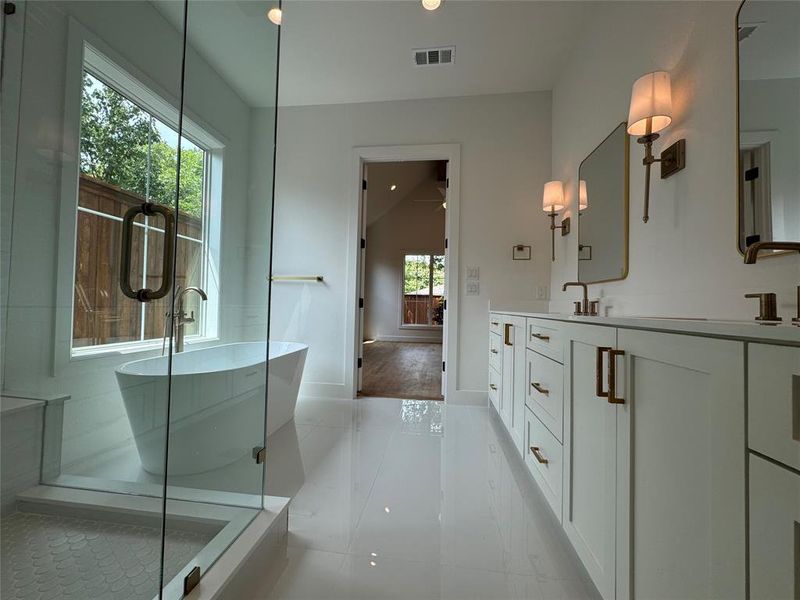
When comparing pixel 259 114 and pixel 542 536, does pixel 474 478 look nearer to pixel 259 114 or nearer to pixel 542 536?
pixel 542 536

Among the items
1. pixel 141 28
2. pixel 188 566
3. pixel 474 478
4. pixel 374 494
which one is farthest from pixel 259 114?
pixel 474 478

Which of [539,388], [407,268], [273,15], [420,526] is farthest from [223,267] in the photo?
[407,268]

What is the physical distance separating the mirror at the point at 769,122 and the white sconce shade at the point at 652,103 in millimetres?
312

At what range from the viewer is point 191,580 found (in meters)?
0.93

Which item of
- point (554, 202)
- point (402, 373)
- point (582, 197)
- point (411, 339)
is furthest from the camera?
point (411, 339)

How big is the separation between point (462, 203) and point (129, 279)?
273 cm

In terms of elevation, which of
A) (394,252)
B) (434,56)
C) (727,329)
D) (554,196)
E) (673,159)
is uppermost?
(434,56)

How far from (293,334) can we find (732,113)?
3395mm

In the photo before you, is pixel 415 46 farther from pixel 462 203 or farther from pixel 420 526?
pixel 420 526

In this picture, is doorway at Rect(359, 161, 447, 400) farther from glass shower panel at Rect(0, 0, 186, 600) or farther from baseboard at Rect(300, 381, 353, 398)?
glass shower panel at Rect(0, 0, 186, 600)

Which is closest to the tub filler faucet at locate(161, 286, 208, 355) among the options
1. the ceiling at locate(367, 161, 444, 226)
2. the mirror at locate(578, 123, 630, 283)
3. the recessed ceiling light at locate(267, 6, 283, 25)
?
the recessed ceiling light at locate(267, 6, 283, 25)

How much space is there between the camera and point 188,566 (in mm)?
980

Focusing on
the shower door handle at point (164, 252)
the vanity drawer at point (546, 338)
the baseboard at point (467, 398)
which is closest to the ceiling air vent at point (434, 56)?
the vanity drawer at point (546, 338)

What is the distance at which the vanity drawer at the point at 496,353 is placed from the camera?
2.42 metres
